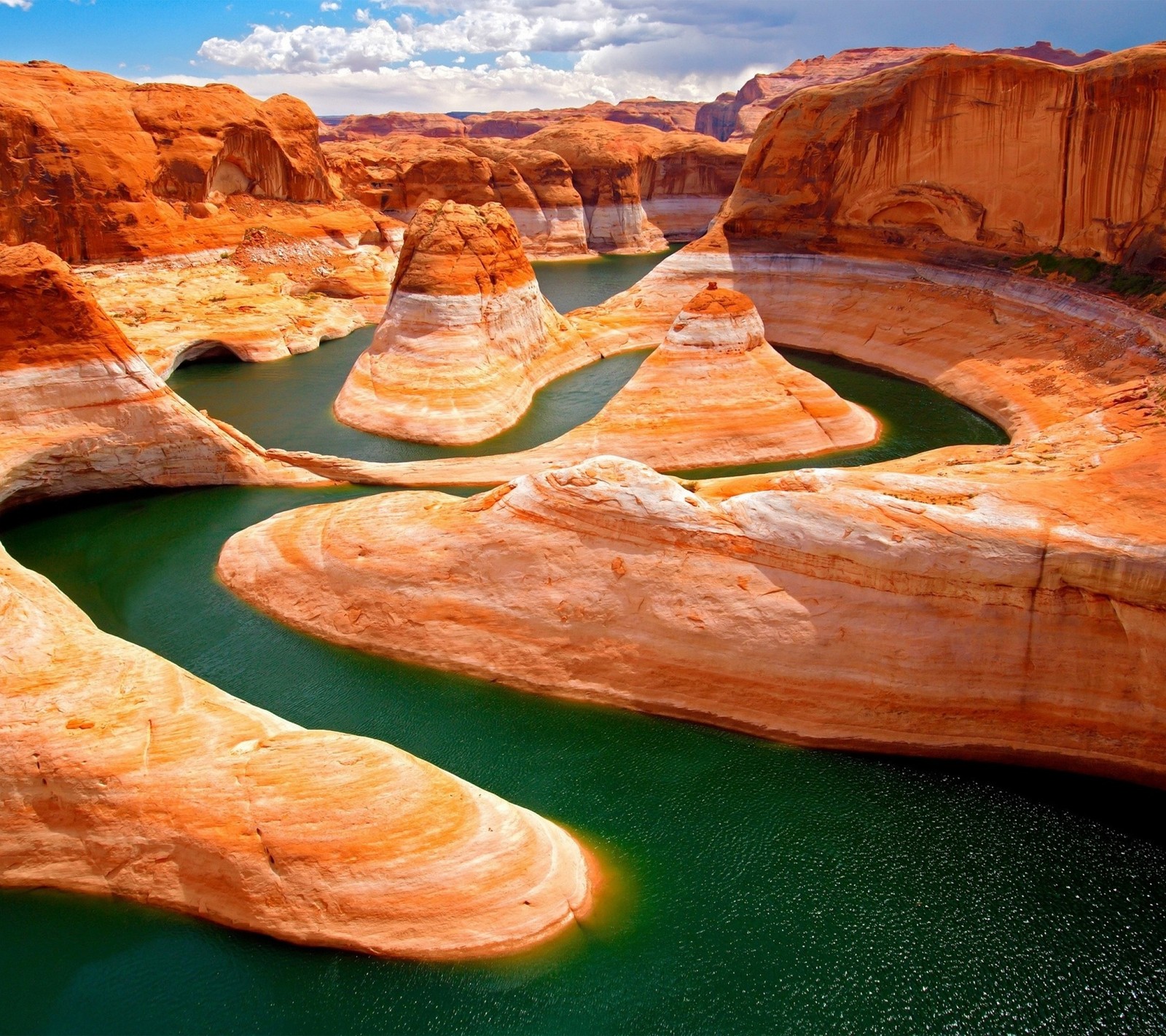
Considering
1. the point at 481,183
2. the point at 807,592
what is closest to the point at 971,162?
the point at 807,592

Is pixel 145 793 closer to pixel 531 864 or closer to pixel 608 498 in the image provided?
pixel 531 864

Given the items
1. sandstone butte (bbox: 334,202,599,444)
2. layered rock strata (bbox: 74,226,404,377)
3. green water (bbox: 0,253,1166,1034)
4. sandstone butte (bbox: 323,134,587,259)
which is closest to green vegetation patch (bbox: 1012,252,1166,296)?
sandstone butte (bbox: 334,202,599,444)

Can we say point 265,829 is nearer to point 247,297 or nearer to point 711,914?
point 711,914

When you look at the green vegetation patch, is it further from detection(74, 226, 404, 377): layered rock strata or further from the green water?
detection(74, 226, 404, 377): layered rock strata

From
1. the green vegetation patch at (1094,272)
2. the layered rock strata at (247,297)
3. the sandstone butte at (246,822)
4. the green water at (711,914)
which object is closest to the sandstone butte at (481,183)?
the layered rock strata at (247,297)

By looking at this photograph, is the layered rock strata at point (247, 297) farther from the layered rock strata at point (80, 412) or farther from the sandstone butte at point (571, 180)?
the layered rock strata at point (80, 412)
